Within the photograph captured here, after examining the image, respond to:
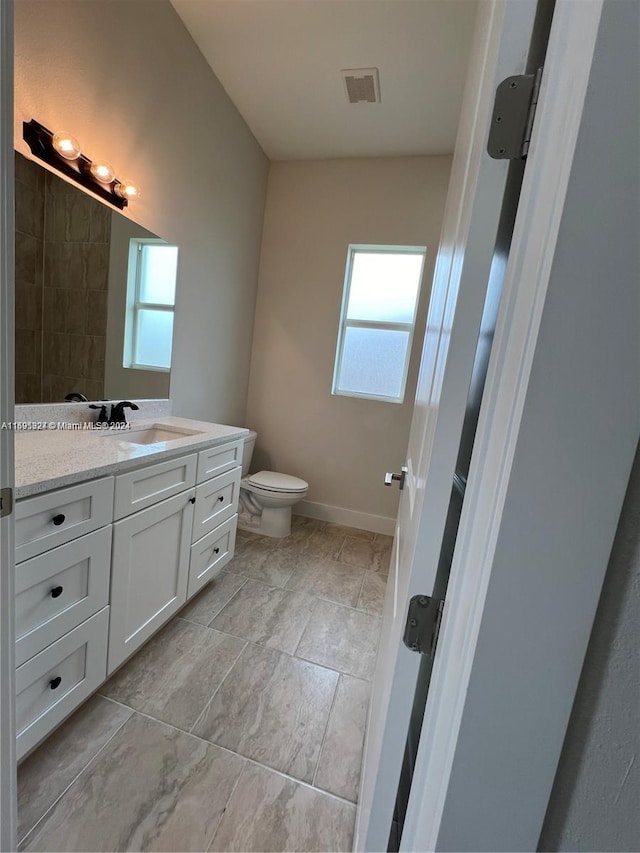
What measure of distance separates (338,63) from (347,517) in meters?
3.04

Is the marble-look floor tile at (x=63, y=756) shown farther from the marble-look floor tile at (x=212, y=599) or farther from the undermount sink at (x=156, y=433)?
the undermount sink at (x=156, y=433)

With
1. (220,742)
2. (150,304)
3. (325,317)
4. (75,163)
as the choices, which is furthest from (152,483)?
(325,317)

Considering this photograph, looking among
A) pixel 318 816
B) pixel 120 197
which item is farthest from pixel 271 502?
pixel 120 197

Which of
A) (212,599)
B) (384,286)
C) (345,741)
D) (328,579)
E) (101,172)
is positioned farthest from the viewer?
(384,286)

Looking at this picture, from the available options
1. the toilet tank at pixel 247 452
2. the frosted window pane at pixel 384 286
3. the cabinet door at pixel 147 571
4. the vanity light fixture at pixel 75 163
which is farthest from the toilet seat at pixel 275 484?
the vanity light fixture at pixel 75 163

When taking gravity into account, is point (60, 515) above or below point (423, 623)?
below

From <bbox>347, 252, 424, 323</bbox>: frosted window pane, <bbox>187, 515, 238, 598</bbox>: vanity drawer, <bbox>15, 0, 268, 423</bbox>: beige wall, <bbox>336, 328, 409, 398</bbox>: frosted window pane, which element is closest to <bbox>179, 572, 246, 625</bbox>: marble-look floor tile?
<bbox>187, 515, 238, 598</bbox>: vanity drawer

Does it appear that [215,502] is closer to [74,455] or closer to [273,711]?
[74,455]

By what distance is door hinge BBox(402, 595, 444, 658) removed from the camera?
1.57ft

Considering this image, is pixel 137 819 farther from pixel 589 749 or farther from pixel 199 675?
pixel 589 749

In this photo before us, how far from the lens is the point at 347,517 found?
10.4 ft

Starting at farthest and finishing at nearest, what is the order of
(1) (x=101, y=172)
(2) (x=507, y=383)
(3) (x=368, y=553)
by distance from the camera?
(3) (x=368, y=553) → (1) (x=101, y=172) → (2) (x=507, y=383)

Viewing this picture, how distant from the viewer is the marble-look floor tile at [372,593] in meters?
2.07

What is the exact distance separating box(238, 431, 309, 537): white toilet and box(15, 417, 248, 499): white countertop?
3.14 feet
